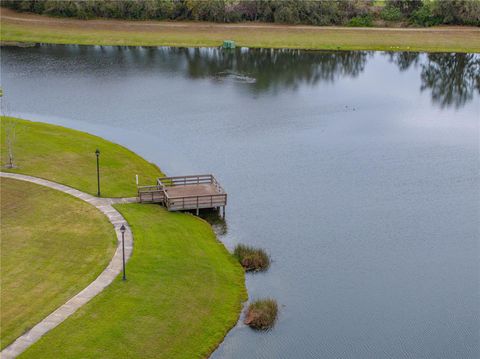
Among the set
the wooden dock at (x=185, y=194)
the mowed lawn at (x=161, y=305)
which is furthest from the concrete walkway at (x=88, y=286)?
the wooden dock at (x=185, y=194)

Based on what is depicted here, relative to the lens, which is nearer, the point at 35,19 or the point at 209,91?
the point at 209,91

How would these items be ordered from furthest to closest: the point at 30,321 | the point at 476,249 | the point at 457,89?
the point at 457,89, the point at 476,249, the point at 30,321

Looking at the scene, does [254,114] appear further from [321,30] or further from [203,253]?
[321,30]

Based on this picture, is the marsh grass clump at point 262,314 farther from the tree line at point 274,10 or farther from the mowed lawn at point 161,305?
the tree line at point 274,10

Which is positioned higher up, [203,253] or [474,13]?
[474,13]

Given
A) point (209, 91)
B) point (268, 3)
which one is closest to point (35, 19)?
point (268, 3)

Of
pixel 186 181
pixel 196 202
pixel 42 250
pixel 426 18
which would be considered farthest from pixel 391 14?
pixel 42 250
